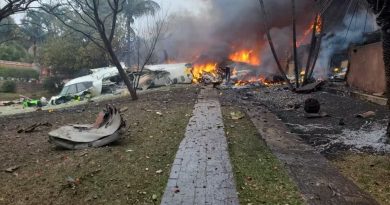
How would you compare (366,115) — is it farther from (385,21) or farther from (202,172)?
(202,172)

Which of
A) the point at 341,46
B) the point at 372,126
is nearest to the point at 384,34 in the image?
the point at 372,126

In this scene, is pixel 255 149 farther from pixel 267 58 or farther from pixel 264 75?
pixel 267 58

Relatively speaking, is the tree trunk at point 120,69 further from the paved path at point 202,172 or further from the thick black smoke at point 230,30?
the thick black smoke at point 230,30

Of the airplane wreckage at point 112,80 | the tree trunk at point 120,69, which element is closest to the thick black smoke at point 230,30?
the airplane wreckage at point 112,80

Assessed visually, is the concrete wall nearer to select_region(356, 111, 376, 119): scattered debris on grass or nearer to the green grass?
select_region(356, 111, 376, 119): scattered debris on grass

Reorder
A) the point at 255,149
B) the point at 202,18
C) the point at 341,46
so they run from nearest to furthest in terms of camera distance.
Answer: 1. the point at 255,149
2. the point at 341,46
3. the point at 202,18

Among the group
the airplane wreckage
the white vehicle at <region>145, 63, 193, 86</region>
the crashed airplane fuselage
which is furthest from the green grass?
the white vehicle at <region>145, 63, 193, 86</region>

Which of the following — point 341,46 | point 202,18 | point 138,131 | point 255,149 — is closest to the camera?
point 255,149

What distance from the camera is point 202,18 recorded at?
3028cm

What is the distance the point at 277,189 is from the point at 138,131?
4.14 m

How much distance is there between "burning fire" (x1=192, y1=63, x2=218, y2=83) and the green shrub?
1728cm

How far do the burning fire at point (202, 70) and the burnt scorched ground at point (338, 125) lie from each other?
13749 millimetres

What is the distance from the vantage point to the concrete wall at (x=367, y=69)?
507 inches

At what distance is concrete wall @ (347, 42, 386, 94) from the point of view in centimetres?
1287
